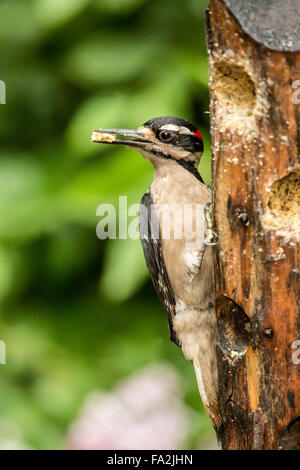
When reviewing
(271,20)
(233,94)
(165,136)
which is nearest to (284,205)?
(233,94)

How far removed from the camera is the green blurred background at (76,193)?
4.45 m

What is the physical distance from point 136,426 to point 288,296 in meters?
1.46

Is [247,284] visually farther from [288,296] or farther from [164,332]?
[164,332]

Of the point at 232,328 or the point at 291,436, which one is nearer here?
the point at 291,436

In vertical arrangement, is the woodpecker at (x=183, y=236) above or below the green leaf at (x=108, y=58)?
below

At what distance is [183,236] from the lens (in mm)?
3537

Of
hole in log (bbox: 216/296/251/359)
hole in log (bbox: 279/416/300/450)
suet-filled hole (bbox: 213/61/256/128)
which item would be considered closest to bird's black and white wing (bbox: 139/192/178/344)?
hole in log (bbox: 216/296/251/359)

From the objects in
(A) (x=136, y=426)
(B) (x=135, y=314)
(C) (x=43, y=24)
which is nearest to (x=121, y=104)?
(C) (x=43, y=24)

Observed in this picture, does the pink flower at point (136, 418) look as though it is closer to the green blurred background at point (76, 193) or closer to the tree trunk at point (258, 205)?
the green blurred background at point (76, 193)

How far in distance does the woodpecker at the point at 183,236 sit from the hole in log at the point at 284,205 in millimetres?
753

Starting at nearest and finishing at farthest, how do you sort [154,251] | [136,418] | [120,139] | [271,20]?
[271,20], [120,139], [154,251], [136,418]

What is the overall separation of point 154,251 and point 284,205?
1047mm

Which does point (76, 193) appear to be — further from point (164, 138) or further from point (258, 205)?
point (258, 205)

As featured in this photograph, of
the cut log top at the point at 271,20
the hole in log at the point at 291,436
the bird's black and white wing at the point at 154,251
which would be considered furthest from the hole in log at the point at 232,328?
the cut log top at the point at 271,20
